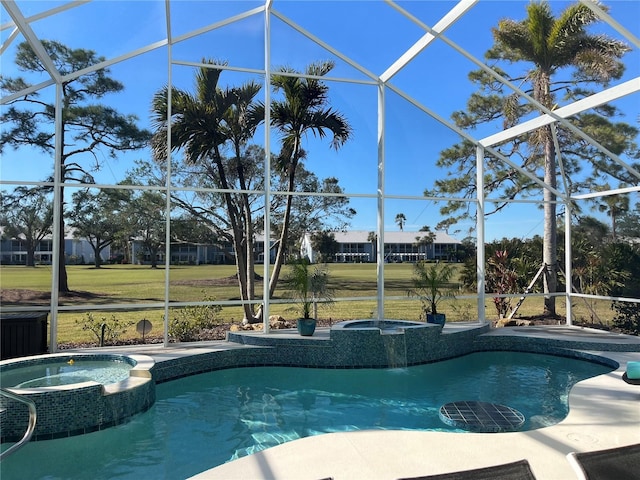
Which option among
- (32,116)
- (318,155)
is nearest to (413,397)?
(318,155)

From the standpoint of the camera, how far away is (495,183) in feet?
46.7

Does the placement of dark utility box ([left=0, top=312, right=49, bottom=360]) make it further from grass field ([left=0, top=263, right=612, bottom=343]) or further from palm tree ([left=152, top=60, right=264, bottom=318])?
palm tree ([left=152, top=60, right=264, bottom=318])

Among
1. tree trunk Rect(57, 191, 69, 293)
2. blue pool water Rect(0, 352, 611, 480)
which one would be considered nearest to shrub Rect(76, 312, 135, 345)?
tree trunk Rect(57, 191, 69, 293)

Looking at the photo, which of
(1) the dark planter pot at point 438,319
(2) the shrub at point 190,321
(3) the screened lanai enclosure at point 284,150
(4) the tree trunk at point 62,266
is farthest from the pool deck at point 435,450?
(4) the tree trunk at point 62,266

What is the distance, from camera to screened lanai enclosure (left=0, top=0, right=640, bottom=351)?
29.2 ft

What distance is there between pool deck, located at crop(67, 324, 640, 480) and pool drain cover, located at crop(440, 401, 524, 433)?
0.65m

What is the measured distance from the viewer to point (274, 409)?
6.16 meters

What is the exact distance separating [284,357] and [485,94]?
1066cm

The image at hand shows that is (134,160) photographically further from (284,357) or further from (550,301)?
(550,301)

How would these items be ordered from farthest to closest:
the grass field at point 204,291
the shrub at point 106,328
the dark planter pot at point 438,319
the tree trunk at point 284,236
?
the tree trunk at point 284,236 → the grass field at point 204,291 → the dark planter pot at point 438,319 → the shrub at point 106,328

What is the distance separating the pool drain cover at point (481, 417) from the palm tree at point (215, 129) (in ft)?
21.3

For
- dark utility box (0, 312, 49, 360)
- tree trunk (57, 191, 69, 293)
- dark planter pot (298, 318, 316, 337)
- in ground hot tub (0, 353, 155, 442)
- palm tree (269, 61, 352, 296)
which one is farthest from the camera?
palm tree (269, 61, 352, 296)

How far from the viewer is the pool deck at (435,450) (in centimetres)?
347

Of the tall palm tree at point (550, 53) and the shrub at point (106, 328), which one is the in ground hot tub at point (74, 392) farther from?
the tall palm tree at point (550, 53)
